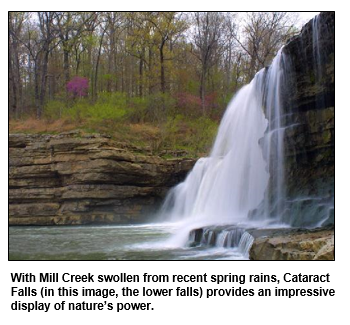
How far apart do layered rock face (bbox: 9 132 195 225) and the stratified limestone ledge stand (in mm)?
11337

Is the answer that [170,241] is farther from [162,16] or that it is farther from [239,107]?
[162,16]

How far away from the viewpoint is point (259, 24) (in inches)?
1185

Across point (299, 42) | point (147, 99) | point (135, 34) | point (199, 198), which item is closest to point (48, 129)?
point (147, 99)

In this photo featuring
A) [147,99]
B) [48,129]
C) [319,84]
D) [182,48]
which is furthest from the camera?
[182,48]

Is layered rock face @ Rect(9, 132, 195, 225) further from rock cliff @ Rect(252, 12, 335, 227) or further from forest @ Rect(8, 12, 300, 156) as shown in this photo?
rock cliff @ Rect(252, 12, 335, 227)

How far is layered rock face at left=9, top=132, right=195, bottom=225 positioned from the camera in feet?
60.4

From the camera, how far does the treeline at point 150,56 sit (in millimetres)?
27859

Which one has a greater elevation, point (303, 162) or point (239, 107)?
point (239, 107)

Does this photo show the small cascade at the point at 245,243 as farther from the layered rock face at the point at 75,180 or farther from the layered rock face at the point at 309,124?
the layered rock face at the point at 75,180

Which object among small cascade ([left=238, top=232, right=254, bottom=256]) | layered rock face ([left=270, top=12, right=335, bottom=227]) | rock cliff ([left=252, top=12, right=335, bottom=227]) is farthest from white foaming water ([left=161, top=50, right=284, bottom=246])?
small cascade ([left=238, top=232, right=254, bottom=256])

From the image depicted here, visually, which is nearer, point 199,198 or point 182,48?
point 199,198

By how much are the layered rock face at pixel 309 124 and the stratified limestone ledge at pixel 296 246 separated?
1.94 metres

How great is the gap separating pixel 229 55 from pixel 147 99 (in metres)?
11.7

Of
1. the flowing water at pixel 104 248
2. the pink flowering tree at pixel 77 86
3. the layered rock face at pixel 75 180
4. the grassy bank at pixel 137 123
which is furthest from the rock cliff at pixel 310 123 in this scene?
the pink flowering tree at pixel 77 86
